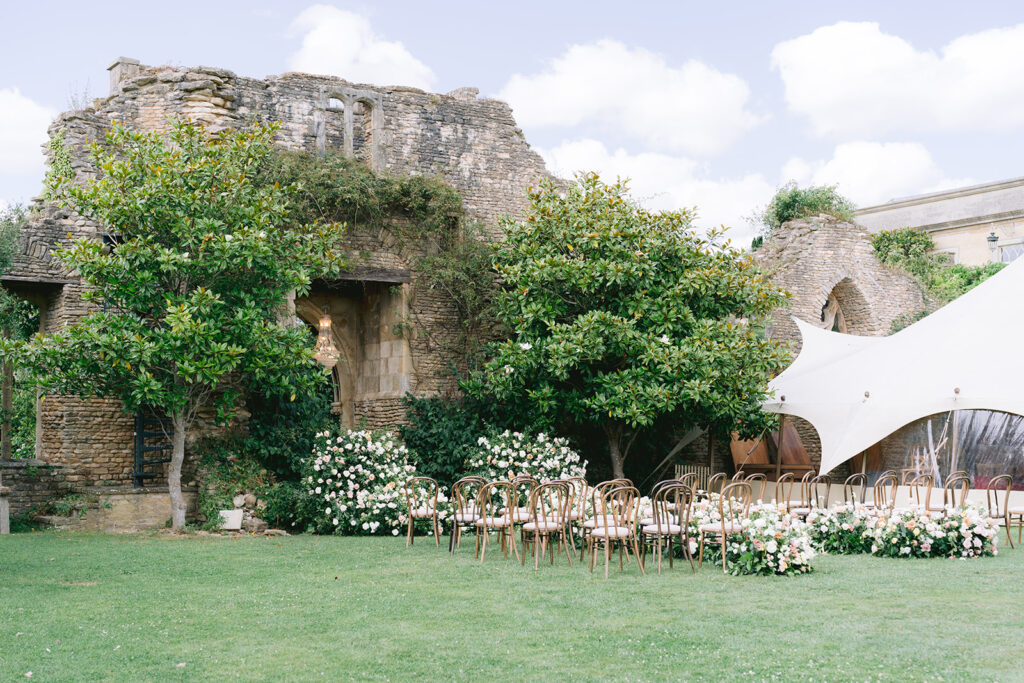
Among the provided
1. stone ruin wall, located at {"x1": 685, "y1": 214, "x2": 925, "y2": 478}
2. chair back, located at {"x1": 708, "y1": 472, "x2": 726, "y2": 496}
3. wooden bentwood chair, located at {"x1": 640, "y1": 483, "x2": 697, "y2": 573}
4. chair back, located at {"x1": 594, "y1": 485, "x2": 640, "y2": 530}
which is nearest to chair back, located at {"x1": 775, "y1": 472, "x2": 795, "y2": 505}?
chair back, located at {"x1": 708, "y1": 472, "x2": 726, "y2": 496}

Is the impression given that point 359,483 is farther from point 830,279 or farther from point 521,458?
point 830,279

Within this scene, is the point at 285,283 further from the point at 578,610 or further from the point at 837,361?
the point at 837,361

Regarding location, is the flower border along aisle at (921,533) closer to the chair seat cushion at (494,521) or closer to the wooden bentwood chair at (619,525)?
the wooden bentwood chair at (619,525)

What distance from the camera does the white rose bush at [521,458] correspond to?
13.0 m

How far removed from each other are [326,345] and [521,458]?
4406 millimetres

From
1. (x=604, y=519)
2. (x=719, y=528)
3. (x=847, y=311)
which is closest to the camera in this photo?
(x=604, y=519)

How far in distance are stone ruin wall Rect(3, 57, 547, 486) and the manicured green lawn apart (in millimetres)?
3977

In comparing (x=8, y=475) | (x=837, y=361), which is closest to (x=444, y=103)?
(x=837, y=361)

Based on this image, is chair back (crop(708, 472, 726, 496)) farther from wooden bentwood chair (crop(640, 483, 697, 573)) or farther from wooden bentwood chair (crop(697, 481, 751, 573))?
wooden bentwood chair (crop(640, 483, 697, 573))

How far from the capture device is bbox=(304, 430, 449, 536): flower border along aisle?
1144cm

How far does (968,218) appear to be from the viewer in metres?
33.4

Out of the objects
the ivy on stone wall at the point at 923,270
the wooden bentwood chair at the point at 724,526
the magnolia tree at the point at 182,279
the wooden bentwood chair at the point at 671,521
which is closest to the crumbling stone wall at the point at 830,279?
the ivy on stone wall at the point at 923,270

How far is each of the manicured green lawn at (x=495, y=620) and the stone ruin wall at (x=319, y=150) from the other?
3977mm

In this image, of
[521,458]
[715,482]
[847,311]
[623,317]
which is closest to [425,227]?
[623,317]
